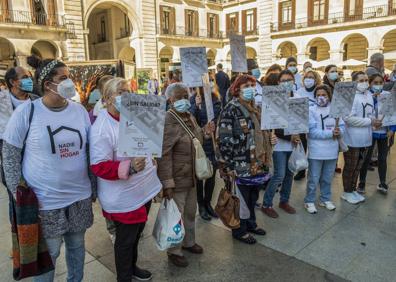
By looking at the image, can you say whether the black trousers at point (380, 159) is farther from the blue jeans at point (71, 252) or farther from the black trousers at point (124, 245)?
the blue jeans at point (71, 252)

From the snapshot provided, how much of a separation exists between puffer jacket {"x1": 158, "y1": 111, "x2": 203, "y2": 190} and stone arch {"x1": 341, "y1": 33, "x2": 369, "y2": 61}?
93.6ft

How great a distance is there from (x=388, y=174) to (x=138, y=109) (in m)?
5.38

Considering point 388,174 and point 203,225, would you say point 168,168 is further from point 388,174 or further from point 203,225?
point 388,174

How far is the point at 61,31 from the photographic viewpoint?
73.6 feet

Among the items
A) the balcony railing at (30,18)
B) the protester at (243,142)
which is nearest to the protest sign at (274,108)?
the protester at (243,142)

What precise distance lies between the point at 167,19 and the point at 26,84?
1122 inches

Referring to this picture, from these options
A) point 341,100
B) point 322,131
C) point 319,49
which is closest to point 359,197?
point 322,131

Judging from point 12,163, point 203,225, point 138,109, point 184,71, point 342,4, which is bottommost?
point 203,225

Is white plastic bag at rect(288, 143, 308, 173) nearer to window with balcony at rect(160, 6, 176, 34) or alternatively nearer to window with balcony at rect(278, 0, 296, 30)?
window with balcony at rect(160, 6, 176, 34)

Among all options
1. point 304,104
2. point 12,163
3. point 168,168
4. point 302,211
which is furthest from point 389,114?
point 12,163

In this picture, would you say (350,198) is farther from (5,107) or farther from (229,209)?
(5,107)

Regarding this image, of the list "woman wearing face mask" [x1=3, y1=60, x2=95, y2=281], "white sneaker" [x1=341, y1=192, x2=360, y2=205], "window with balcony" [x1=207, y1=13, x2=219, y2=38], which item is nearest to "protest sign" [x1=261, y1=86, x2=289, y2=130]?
"white sneaker" [x1=341, y1=192, x2=360, y2=205]

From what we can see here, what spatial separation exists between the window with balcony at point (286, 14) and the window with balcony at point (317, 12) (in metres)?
1.52

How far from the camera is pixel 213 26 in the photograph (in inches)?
1366
